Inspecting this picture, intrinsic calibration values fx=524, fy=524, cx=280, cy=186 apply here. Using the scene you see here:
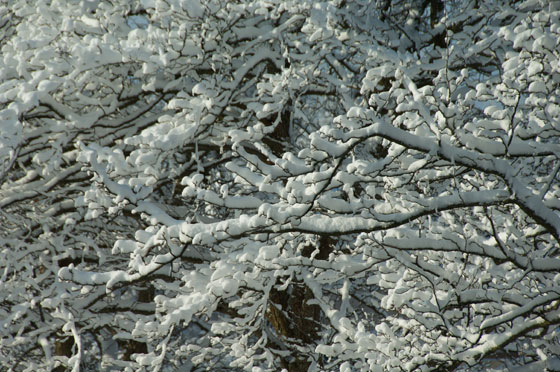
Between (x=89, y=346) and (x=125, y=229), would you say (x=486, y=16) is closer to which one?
(x=125, y=229)

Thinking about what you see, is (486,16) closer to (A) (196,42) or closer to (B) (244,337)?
(A) (196,42)

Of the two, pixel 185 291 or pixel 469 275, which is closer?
pixel 469 275

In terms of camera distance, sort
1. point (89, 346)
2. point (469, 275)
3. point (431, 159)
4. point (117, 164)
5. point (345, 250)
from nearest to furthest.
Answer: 1. point (431, 159)
2. point (469, 275)
3. point (117, 164)
4. point (345, 250)
5. point (89, 346)

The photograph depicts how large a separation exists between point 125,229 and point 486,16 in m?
5.09

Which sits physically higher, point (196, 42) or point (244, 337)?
point (196, 42)

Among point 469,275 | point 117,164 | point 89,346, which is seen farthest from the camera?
point 89,346

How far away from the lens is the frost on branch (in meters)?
2.96

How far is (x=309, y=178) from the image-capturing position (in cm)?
282

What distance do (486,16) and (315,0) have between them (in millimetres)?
1747

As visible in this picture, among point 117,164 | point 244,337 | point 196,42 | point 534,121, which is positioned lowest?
point 244,337

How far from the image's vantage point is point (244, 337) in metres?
5.31

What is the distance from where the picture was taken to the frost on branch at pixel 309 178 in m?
2.96

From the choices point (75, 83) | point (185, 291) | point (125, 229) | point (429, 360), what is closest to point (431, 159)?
point (429, 360)

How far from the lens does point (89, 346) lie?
427 inches
